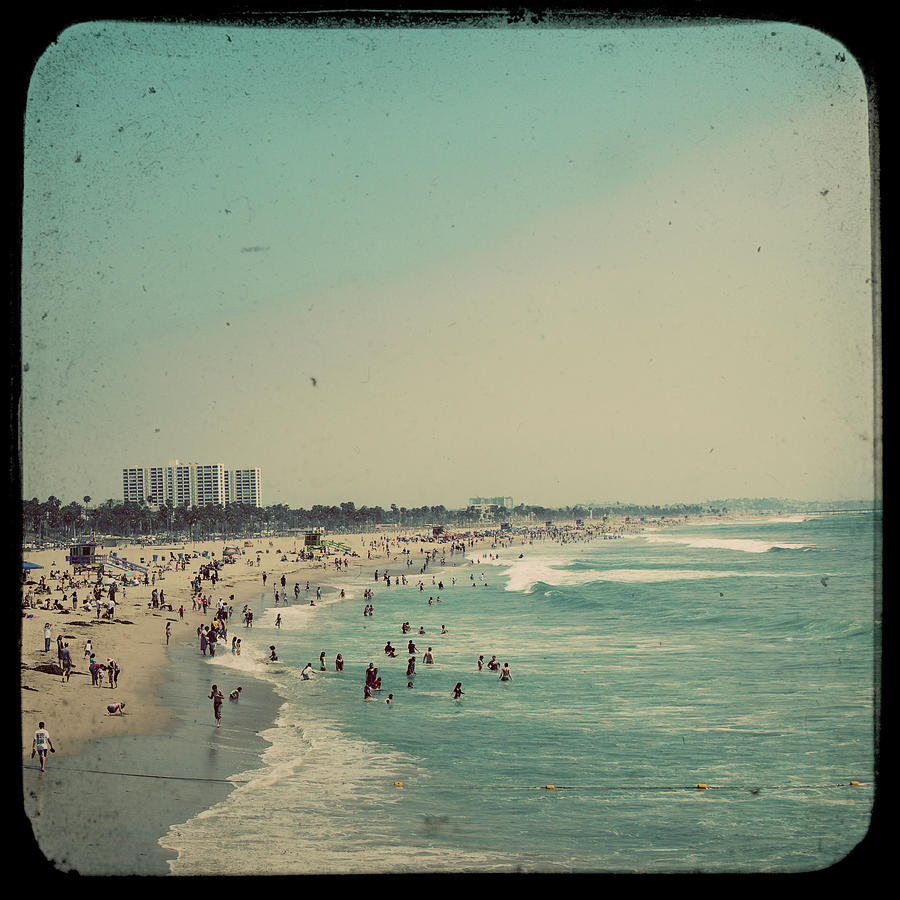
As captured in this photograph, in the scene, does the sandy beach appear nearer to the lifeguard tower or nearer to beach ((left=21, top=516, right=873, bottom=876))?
beach ((left=21, top=516, right=873, bottom=876))

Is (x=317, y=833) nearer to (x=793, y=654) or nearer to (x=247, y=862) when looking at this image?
(x=247, y=862)

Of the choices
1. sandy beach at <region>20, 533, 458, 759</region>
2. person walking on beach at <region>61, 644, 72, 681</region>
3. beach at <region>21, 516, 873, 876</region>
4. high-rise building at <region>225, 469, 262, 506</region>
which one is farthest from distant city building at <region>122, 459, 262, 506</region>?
person walking on beach at <region>61, 644, 72, 681</region>

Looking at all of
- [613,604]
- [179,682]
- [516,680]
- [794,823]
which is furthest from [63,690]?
[613,604]

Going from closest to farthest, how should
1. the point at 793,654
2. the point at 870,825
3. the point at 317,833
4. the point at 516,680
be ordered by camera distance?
1. the point at 870,825
2. the point at 317,833
3. the point at 516,680
4. the point at 793,654

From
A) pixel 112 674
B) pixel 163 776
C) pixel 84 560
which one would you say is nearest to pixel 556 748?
→ pixel 163 776

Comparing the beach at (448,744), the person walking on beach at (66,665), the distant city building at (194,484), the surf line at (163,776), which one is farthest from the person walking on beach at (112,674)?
the distant city building at (194,484)

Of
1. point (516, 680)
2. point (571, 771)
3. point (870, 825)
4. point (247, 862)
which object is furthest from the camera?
point (516, 680)
